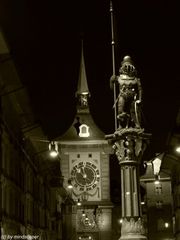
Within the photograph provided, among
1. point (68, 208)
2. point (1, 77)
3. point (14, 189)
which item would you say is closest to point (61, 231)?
point (68, 208)

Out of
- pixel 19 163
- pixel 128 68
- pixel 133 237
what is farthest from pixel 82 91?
pixel 133 237

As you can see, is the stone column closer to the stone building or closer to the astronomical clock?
the stone building

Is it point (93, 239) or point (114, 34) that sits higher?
point (114, 34)

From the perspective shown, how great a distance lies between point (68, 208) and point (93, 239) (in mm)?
13828

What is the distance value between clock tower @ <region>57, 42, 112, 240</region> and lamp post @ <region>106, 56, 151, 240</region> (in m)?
71.3

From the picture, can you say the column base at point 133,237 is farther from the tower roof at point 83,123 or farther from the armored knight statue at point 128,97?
the tower roof at point 83,123

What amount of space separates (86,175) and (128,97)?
7790 cm

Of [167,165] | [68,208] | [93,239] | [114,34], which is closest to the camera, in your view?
[114,34]

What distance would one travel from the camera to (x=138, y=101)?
29234mm

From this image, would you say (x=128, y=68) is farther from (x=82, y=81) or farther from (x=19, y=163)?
(x=82, y=81)

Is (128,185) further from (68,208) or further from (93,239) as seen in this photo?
(93,239)

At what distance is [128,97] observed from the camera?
29359 mm

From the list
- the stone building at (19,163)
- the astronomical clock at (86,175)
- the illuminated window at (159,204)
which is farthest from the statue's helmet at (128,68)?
the astronomical clock at (86,175)

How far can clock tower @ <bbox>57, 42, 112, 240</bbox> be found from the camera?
337 ft
